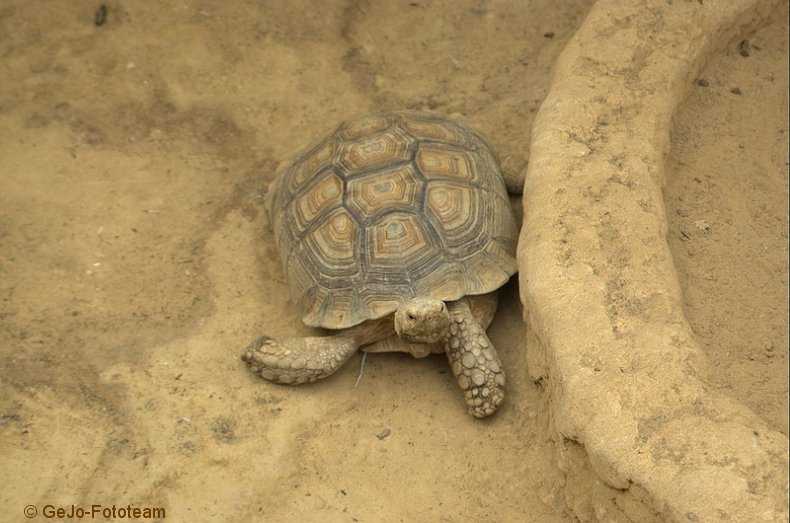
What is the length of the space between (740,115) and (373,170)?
1.83m

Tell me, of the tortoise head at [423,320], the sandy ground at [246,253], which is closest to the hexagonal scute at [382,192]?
the tortoise head at [423,320]

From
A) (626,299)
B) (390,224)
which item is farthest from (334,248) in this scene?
(626,299)

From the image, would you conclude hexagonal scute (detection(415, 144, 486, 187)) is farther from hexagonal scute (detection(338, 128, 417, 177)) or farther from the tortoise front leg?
the tortoise front leg

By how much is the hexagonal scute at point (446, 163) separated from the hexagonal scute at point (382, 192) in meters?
0.08

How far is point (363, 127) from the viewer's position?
4125mm

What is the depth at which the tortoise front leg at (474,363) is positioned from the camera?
3.52 meters

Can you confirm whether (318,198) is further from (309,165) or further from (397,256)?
(397,256)

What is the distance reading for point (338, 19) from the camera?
17.6 feet

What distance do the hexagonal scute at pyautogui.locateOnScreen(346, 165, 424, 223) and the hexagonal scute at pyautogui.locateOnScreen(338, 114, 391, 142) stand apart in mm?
289

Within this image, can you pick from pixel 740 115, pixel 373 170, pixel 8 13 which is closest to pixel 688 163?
pixel 740 115

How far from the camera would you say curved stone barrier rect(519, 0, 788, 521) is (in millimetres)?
2615

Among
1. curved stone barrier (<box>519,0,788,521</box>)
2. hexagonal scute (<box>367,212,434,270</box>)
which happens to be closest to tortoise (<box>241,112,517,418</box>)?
hexagonal scute (<box>367,212,434,270</box>)

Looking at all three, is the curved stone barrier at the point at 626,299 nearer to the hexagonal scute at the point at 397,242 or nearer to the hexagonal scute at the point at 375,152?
the hexagonal scute at the point at 397,242

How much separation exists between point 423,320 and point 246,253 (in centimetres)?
127
